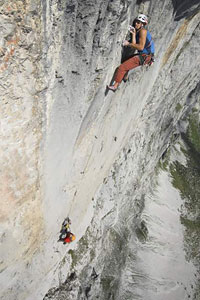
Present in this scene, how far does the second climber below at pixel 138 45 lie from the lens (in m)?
5.17

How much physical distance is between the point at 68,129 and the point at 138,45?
244cm

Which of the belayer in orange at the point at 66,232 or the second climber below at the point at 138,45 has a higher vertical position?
the second climber below at the point at 138,45

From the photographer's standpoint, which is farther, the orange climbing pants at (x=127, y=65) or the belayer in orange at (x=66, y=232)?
the belayer in orange at (x=66, y=232)

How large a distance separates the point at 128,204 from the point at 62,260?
6388mm

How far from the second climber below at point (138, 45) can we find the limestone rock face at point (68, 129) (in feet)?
0.68

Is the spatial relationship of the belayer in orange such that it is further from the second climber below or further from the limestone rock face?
the second climber below

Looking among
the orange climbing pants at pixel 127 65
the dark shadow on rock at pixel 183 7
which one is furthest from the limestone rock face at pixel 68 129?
the orange climbing pants at pixel 127 65

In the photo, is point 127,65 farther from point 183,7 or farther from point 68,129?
point 183,7

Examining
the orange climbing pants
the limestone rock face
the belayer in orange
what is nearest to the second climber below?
the orange climbing pants

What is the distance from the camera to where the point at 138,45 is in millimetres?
5301

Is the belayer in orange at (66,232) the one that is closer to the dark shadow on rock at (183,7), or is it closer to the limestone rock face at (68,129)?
the limestone rock face at (68,129)

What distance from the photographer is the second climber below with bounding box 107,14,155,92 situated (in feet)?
17.0

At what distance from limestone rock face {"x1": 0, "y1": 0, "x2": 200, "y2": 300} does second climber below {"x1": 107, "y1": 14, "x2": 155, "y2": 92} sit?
21 cm

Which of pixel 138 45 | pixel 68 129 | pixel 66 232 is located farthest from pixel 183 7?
pixel 66 232
